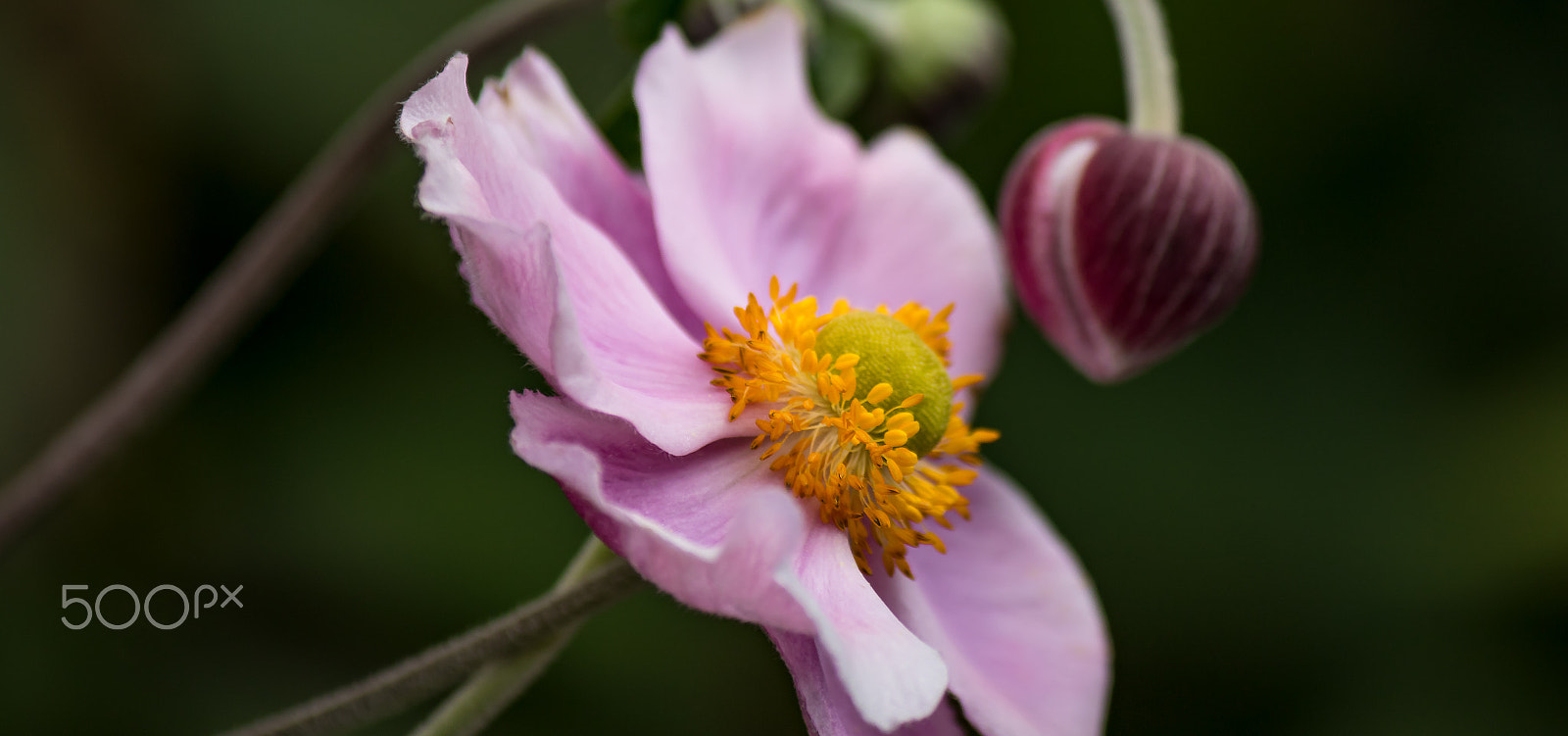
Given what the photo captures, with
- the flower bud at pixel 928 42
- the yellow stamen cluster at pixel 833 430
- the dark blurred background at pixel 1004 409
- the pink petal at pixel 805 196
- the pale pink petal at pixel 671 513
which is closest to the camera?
the pale pink petal at pixel 671 513

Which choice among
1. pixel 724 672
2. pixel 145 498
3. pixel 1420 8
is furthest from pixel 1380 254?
pixel 145 498

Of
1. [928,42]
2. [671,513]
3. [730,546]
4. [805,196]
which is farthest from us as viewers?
[928,42]

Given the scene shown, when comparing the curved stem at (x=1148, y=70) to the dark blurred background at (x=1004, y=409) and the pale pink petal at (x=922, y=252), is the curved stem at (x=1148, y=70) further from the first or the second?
the dark blurred background at (x=1004, y=409)

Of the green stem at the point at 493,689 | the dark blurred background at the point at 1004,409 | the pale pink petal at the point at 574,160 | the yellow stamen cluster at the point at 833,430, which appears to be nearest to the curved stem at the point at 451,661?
the green stem at the point at 493,689

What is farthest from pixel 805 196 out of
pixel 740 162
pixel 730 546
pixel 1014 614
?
pixel 730 546

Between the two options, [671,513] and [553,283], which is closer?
[553,283]

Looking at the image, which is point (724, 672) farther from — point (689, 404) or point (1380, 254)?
point (1380, 254)

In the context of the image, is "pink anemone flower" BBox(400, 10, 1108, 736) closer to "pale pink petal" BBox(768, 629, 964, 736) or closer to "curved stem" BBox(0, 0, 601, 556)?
"pale pink petal" BBox(768, 629, 964, 736)

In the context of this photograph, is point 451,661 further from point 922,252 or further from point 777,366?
point 922,252
